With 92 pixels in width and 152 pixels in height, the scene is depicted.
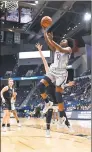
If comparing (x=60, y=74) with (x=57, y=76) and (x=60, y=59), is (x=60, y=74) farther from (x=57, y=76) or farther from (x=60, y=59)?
(x=60, y=59)

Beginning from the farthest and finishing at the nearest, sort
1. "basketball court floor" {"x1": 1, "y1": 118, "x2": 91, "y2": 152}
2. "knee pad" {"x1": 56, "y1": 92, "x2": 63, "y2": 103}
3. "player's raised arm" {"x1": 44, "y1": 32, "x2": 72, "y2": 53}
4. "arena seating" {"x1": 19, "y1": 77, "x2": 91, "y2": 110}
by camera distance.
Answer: "arena seating" {"x1": 19, "y1": 77, "x2": 91, "y2": 110}, "knee pad" {"x1": 56, "y1": 92, "x2": 63, "y2": 103}, "player's raised arm" {"x1": 44, "y1": 32, "x2": 72, "y2": 53}, "basketball court floor" {"x1": 1, "y1": 118, "x2": 91, "y2": 152}

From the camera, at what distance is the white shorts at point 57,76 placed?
4523 mm

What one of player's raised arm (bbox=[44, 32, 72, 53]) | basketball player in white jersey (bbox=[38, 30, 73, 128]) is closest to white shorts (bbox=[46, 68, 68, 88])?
basketball player in white jersey (bbox=[38, 30, 73, 128])

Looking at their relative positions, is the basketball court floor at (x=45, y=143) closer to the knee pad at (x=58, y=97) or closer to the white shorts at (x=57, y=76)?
the knee pad at (x=58, y=97)

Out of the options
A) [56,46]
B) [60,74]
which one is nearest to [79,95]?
[60,74]

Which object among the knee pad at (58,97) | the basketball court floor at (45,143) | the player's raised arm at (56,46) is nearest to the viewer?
the basketball court floor at (45,143)

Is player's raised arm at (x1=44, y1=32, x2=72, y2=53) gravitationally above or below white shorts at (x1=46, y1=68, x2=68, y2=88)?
above

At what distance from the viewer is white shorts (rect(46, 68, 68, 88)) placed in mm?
4523

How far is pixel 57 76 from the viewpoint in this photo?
4.55m

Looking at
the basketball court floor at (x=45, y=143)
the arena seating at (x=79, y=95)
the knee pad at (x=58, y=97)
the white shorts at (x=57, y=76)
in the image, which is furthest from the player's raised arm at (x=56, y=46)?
the arena seating at (x=79, y=95)

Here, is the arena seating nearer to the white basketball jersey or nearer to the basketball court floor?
the basketball court floor

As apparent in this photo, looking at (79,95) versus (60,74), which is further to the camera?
(79,95)

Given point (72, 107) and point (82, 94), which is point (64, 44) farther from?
point (82, 94)

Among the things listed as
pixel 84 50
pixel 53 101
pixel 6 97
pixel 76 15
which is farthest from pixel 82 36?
pixel 53 101
